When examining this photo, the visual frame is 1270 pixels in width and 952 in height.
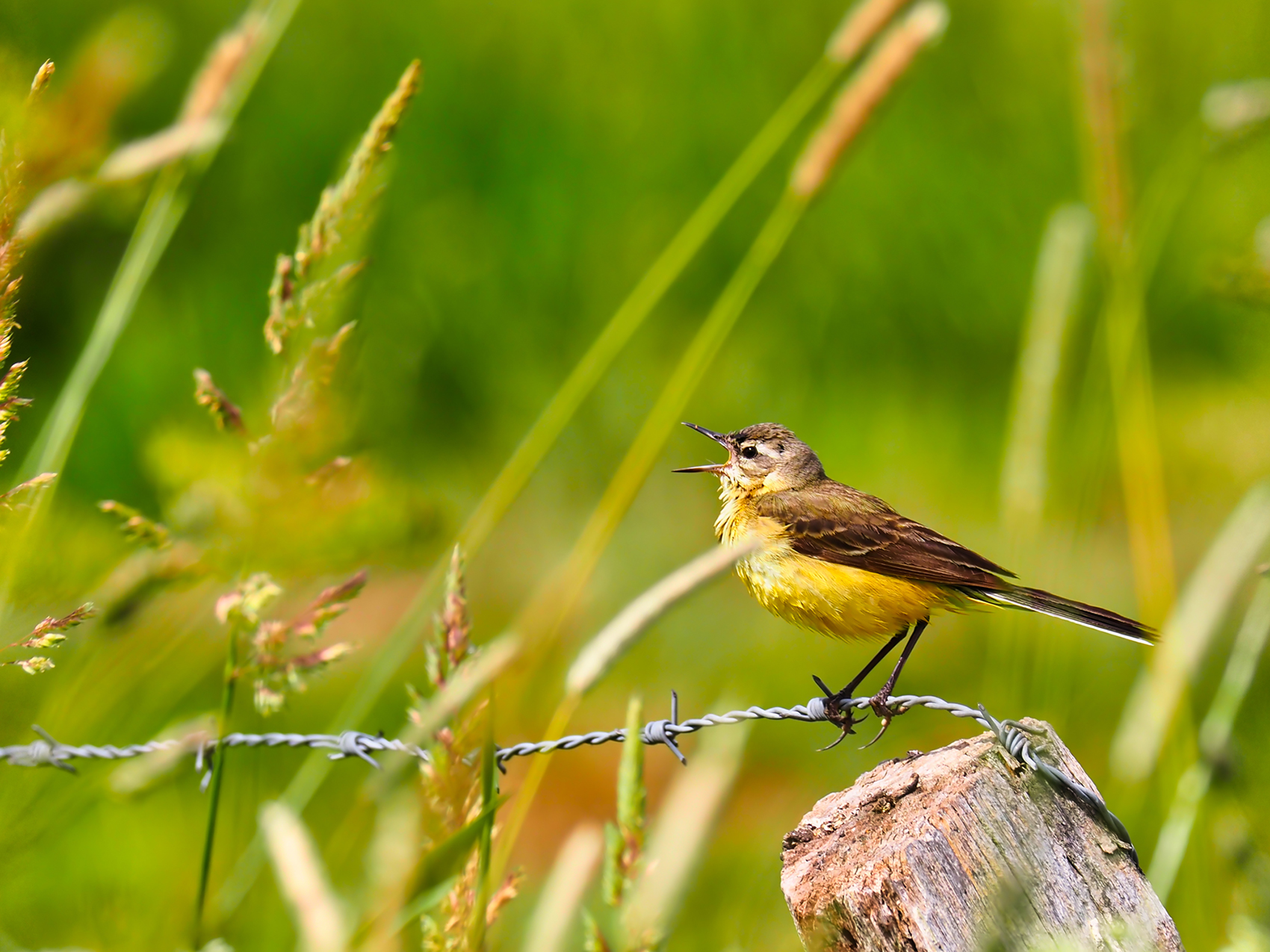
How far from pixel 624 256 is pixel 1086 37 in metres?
4.35

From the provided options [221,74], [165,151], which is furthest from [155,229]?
[221,74]

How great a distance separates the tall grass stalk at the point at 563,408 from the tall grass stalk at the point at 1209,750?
1151 millimetres

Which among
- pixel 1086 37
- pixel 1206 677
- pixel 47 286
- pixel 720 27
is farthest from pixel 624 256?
pixel 1086 37

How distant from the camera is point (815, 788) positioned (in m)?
4.81

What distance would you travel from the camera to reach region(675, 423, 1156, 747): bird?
2.42 m

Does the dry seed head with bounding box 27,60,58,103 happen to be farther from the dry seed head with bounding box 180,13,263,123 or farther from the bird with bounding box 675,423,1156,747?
the bird with bounding box 675,423,1156,747

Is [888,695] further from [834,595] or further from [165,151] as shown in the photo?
[165,151]

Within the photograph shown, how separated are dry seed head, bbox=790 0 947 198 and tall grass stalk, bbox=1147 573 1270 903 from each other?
3.49ft

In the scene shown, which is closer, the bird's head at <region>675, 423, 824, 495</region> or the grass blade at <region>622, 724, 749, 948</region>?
the grass blade at <region>622, 724, 749, 948</region>

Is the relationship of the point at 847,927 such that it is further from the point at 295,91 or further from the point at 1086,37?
the point at 295,91

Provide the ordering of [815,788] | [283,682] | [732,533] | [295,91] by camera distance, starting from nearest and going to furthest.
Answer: [283,682]
[732,533]
[815,788]
[295,91]

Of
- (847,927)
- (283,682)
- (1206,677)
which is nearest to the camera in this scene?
(847,927)

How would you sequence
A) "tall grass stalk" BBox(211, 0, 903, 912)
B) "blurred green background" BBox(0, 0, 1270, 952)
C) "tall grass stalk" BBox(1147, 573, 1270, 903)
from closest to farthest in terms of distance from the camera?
1. "tall grass stalk" BBox(211, 0, 903, 912)
2. "tall grass stalk" BBox(1147, 573, 1270, 903)
3. "blurred green background" BBox(0, 0, 1270, 952)

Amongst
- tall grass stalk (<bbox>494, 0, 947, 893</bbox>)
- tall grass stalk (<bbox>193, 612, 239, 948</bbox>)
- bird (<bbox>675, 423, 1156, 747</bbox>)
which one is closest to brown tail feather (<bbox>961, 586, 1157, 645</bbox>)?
bird (<bbox>675, 423, 1156, 747</bbox>)
